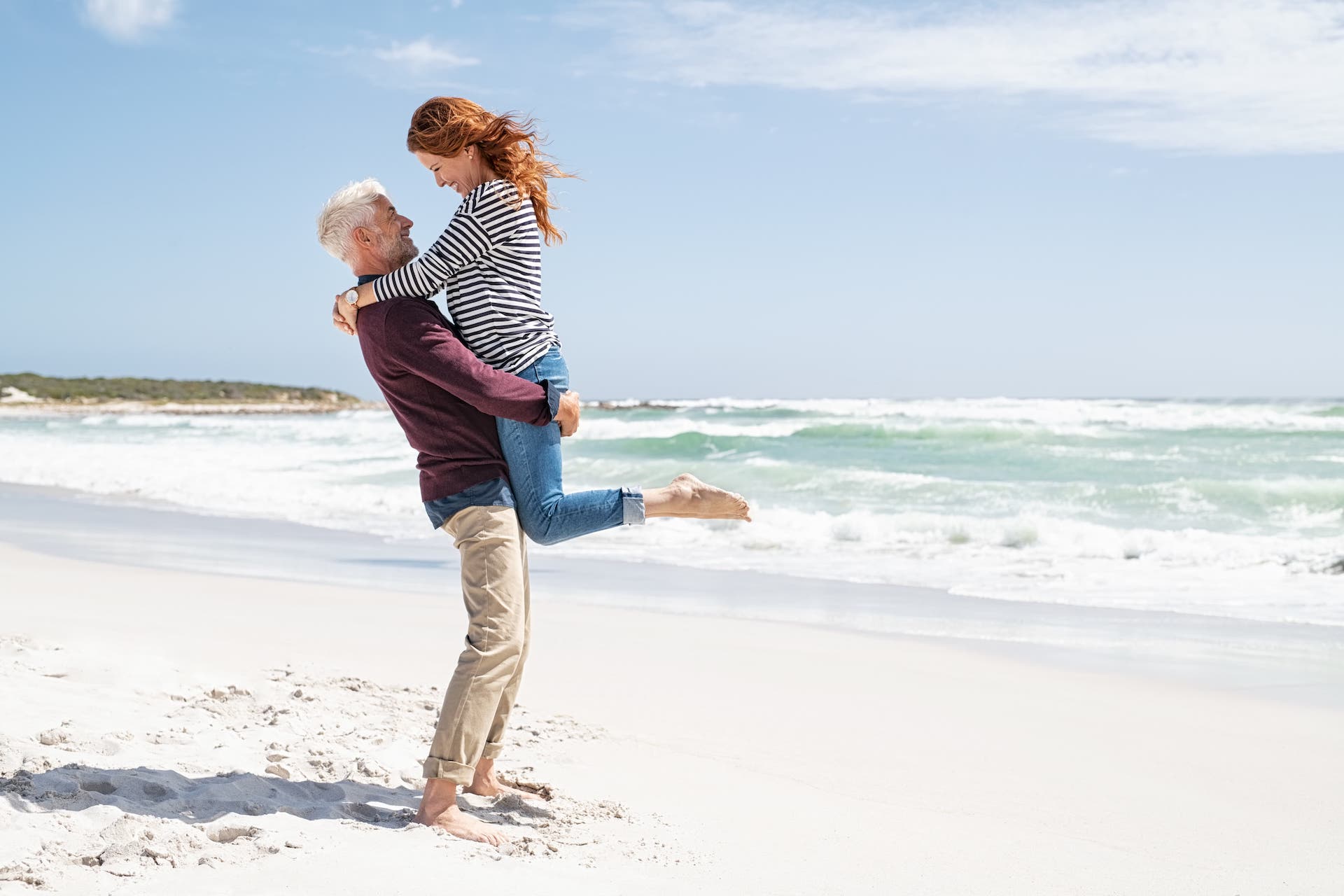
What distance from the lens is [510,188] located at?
273 centimetres

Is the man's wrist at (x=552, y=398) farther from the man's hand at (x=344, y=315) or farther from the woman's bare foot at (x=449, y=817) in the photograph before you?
the woman's bare foot at (x=449, y=817)

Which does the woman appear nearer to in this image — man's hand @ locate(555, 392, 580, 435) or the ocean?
man's hand @ locate(555, 392, 580, 435)

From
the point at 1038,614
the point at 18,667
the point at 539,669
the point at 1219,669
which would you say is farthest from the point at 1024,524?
the point at 18,667

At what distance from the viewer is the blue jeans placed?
9.09 feet

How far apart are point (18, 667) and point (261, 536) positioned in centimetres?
619

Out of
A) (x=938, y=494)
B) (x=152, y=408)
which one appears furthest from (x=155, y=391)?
(x=938, y=494)

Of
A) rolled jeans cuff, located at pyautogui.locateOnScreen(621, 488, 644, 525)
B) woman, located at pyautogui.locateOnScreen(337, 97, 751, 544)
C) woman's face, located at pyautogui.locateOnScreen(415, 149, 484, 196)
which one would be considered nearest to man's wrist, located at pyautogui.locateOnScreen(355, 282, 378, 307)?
woman, located at pyautogui.locateOnScreen(337, 97, 751, 544)

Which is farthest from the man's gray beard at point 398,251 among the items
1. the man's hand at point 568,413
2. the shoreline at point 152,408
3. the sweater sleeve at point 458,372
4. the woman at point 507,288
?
the shoreline at point 152,408

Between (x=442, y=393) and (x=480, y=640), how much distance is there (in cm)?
63

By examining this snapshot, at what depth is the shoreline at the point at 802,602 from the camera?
541cm

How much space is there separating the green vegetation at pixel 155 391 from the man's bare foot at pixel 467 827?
6444 cm

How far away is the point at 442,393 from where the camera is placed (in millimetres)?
2777

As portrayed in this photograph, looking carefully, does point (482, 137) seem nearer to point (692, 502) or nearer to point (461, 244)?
point (461, 244)

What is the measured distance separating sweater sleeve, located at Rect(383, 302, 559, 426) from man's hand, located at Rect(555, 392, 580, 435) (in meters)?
0.02
